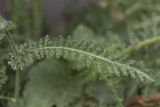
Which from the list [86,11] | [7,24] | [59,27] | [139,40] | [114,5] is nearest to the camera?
[7,24]

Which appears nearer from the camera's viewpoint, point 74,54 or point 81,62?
point 74,54

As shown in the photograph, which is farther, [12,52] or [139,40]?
[139,40]

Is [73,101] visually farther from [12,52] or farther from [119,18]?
[119,18]

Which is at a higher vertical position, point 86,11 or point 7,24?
point 86,11

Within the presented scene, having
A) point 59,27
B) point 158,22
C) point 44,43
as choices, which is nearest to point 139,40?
point 158,22
